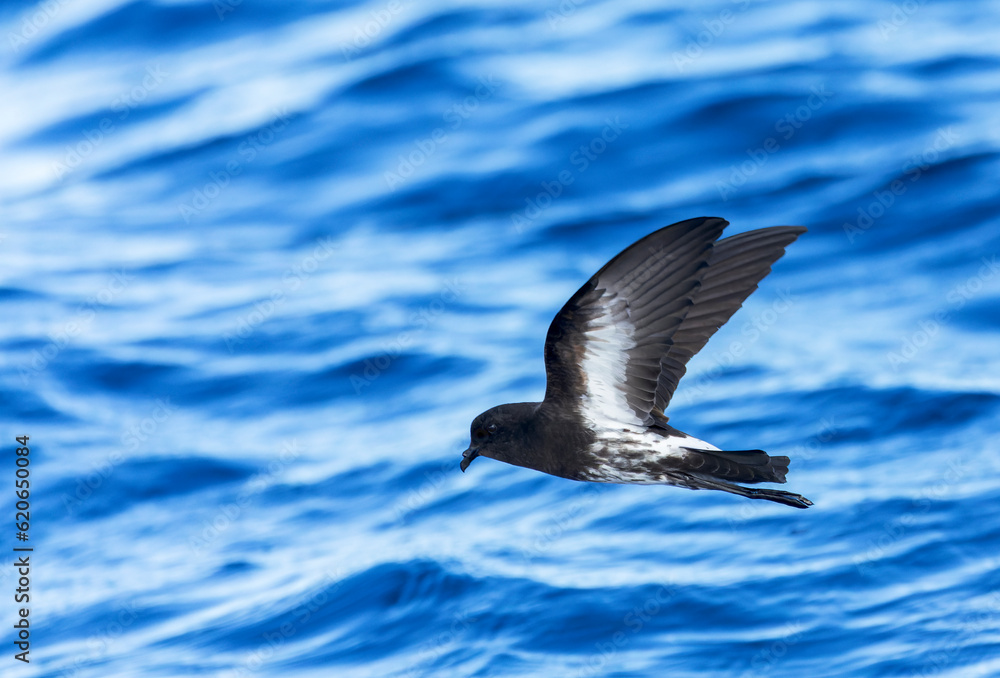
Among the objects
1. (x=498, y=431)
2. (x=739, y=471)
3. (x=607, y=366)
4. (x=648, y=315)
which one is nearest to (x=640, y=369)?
(x=607, y=366)

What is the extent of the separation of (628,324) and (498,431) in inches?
34.4

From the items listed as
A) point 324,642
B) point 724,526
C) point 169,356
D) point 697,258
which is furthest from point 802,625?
point 169,356

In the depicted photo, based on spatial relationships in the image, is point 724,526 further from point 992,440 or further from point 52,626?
point 52,626

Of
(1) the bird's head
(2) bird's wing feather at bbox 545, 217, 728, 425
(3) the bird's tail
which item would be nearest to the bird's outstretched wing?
(2) bird's wing feather at bbox 545, 217, 728, 425

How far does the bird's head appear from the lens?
5.73 meters

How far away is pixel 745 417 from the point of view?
39.4ft

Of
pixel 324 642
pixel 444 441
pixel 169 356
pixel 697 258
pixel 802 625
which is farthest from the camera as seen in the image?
pixel 169 356

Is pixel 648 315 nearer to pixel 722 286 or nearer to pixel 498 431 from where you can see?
pixel 722 286

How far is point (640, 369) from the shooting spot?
5453 millimetres

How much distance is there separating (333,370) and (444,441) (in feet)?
6.67

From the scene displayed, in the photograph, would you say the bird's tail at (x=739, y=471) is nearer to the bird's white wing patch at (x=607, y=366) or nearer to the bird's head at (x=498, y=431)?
the bird's white wing patch at (x=607, y=366)

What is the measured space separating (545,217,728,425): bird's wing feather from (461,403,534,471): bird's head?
19cm

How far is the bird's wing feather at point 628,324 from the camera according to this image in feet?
16.9

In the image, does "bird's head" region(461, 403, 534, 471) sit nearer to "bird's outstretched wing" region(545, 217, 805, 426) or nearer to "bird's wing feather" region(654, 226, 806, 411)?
"bird's outstretched wing" region(545, 217, 805, 426)
